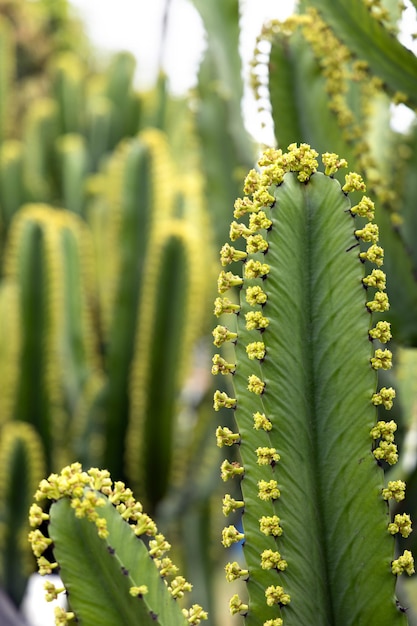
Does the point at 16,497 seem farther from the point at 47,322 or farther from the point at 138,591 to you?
the point at 138,591

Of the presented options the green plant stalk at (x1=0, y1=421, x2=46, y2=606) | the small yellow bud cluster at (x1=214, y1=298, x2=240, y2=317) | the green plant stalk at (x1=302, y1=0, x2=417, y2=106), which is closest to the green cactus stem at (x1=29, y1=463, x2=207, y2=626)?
the small yellow bud cluster at (x1=214, y1=298, x2=240, y2=317)

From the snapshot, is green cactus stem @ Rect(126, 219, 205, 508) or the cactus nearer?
the cactus

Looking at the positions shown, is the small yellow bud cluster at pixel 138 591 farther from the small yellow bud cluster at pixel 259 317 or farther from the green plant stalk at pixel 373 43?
the green plant stalk at pixel 373 43

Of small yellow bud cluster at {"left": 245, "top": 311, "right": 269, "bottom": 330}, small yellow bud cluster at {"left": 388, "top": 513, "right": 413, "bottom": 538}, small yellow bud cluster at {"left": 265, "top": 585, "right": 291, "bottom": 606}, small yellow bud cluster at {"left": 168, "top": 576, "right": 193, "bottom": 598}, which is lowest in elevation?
small yellow bud cluster at {"left": 265, "top": 585, "right": 291, "bottom": 606}

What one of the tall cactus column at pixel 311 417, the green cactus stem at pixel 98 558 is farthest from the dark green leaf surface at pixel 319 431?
the green cactus stem at pixel 98 558

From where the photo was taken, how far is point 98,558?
997 mm

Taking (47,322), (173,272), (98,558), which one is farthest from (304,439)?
(47,322)

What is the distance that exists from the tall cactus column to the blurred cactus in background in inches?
1.0

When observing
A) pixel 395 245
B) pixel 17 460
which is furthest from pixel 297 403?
pixel 17 460

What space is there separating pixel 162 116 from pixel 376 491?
415 centimetres

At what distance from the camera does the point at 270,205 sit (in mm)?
1013

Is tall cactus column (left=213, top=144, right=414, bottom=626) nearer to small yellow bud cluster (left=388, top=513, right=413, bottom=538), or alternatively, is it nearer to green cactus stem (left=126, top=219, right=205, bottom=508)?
small yellow bud cluster (left=388, top=513, right=413, bottom=538)

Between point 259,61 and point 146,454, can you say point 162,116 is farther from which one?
point 259,61

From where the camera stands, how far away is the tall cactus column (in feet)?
3.21
